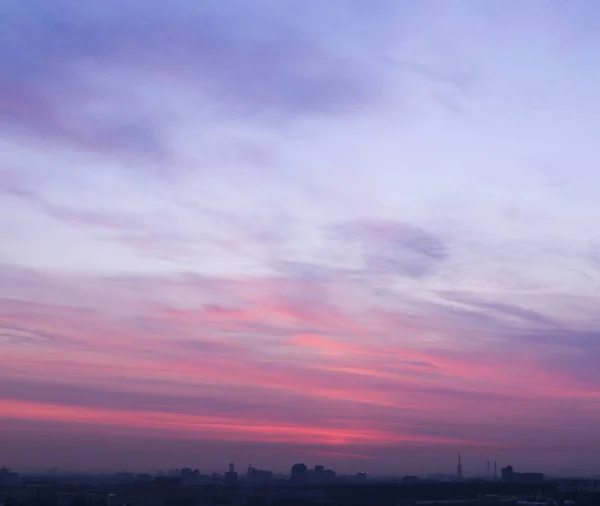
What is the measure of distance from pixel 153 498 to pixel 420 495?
34817 millimetres

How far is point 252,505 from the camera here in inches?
Result: 2867

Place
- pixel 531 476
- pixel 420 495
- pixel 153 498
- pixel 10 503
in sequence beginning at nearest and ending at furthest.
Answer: pixel 10 503, pixel 153 498, pixel 420 495, pixel 531 476

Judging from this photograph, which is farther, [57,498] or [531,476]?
[531,476]

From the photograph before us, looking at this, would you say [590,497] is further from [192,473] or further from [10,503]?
[192,473]

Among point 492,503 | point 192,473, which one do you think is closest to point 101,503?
point 492,503

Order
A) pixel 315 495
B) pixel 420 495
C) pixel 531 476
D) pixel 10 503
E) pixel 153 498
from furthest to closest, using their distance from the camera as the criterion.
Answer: pixel 531 476, pixel 420 495, pixel 315 495, pixel 153 498, pixel 10 503

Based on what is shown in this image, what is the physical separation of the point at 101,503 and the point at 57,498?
918 cm

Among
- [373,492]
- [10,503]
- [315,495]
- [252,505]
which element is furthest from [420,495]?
[10,503]

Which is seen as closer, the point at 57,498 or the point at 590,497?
the point at 57,498

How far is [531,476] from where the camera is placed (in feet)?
553

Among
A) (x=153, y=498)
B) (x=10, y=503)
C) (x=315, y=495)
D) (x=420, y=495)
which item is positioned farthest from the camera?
(x=420, y=495)

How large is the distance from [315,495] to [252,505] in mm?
18888

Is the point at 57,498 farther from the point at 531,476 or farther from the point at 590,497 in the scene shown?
the point at 531,476

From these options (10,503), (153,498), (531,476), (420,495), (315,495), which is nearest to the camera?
(10,503)
